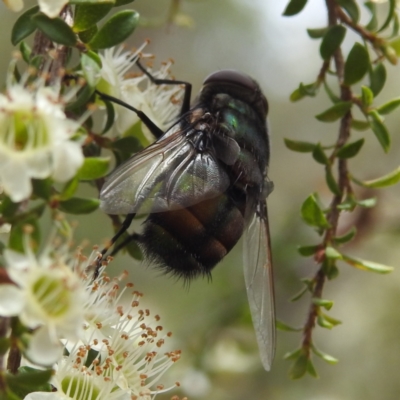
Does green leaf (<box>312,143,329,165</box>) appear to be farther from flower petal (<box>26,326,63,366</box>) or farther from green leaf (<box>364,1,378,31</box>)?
flower petal (<box>26,326,63,366</box>)

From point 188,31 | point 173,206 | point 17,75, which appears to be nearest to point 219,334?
point 173,206

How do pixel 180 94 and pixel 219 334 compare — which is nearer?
pixel 180 94

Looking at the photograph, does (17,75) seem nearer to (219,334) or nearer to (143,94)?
(143,94)

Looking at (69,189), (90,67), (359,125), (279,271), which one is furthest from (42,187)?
(279,271)

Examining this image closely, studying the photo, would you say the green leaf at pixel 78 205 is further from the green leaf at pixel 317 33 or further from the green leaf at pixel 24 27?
the green leaf at pixel 317 33

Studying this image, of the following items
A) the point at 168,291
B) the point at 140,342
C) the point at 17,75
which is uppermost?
the point at 17,75

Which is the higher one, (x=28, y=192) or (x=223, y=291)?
(x=28, y=192)

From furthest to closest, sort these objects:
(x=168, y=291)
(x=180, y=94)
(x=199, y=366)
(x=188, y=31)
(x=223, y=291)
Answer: (x=188, y=31) < (x=168, y=291) < (x=223, y=291) < (x=199, y=366) < (x=180, y=94)

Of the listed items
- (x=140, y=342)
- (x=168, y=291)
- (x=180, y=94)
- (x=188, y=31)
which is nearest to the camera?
(x=140, y=342)

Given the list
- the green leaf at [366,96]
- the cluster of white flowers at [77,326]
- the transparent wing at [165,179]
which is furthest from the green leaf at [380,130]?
the cluster of white flowers at [77,326]
